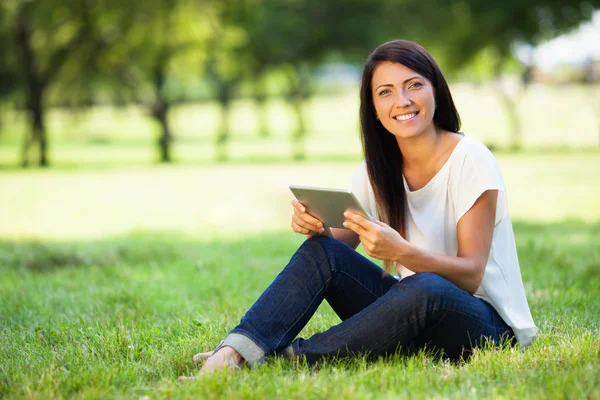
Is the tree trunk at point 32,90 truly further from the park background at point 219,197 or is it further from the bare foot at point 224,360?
the bare foot at point 224,360

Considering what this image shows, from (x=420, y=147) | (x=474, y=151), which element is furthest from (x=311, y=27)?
(x=474, y=151)

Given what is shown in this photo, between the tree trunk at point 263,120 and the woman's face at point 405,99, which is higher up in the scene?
the woman's face at point 405,99

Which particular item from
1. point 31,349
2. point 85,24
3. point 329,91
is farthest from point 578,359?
point 329,91

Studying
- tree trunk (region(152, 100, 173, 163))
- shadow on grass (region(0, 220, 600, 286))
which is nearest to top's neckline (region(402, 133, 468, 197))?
shadow on grass (region(0, 220, 600, 286))

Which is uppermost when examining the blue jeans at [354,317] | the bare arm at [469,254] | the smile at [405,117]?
the smile at [405,117]

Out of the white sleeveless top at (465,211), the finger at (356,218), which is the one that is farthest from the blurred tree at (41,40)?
the finger at (356,218)

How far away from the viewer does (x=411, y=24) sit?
2573cm

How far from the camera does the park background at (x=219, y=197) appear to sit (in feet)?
10.8

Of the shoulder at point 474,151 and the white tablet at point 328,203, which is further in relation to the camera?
the shoulder at point 474,151

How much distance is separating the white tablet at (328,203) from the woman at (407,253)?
43 millimetres

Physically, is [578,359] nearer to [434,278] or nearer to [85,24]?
[434,278]

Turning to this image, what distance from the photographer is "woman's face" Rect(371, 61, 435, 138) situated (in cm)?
356

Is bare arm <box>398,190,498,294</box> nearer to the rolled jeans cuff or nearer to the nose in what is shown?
the nose

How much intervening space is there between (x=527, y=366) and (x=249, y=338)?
1246 mm
